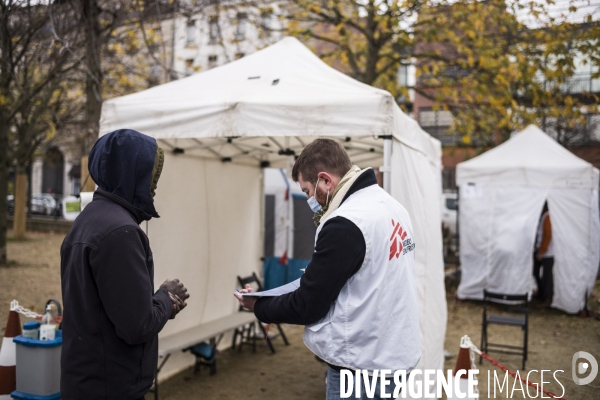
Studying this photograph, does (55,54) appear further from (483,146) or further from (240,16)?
(483,146)

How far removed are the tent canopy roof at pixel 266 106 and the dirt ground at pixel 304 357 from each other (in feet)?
7.94

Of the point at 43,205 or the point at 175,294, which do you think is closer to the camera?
the point at 175,294

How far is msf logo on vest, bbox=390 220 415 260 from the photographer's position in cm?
209

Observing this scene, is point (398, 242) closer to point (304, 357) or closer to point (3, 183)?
point (304, 357)

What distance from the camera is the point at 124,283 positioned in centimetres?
194

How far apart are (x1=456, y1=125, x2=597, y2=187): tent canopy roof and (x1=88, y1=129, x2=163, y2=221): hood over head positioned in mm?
8623

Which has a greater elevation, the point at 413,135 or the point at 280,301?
the point at 413,135

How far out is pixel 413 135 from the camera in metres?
4.88

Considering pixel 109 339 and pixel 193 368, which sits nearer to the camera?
pixel 109 339

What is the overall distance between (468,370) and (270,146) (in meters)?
3.46

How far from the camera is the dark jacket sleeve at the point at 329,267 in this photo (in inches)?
76.2

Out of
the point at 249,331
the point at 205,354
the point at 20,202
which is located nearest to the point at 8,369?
the point at 205,354

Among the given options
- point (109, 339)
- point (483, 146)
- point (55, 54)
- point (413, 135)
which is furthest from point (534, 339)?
point (483, 146)

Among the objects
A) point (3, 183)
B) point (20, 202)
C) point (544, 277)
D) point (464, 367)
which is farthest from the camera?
point (20, 202)
